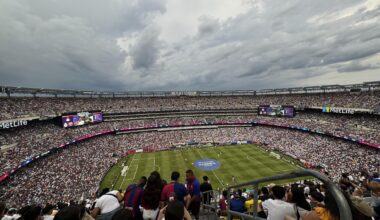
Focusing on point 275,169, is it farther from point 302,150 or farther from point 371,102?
point 371,102

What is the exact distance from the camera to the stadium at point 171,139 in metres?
28.7

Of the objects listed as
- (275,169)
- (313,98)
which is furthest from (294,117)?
(275,169)

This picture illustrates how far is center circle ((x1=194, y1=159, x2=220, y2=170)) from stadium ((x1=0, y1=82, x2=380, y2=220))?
21 centimetres

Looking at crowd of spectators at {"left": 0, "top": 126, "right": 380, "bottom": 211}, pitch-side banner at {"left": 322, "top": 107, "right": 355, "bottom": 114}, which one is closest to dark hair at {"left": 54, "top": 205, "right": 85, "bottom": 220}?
crowd of spectators at {"left": 0, "top": 126, "right": 380, "bottom": 211}

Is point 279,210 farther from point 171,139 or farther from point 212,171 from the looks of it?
point 171,139

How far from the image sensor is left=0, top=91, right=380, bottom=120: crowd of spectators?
137 ft

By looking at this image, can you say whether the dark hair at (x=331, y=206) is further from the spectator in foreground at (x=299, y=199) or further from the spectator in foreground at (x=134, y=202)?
the spectator in foreground at (x=134, y=202)

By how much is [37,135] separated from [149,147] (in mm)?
24246

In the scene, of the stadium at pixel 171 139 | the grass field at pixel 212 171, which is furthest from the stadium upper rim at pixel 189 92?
the grass field at pixel 212 171

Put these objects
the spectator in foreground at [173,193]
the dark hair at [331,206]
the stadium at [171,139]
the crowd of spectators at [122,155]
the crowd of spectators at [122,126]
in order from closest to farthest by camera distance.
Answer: the dark hair at [331,206], the spectator in foreground at [173,193], the crowd of spectators at [122,155], the stadium at [171,139], the crowd of spectators at [122,126]

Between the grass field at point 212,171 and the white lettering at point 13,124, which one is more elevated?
the white lettering at point 13,124

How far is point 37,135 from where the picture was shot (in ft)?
123

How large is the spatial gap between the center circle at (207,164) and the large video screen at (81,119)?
34.7m

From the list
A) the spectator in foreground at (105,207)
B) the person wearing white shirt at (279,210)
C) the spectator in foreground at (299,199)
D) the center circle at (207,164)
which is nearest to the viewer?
the person wearing white shirt at (279,210)
